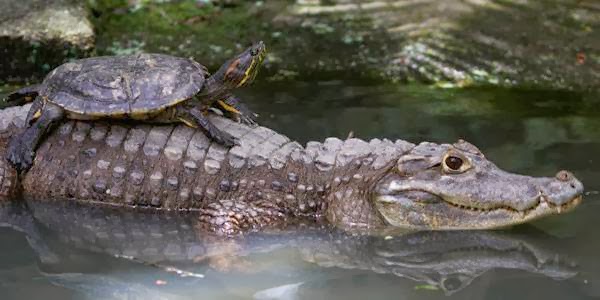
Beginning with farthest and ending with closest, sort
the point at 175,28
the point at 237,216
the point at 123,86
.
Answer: the point at 175,28, the point at 123,86, the point at 237,216

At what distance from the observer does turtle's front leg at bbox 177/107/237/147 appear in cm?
595

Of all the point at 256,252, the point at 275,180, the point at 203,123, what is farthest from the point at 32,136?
the point at 256,252

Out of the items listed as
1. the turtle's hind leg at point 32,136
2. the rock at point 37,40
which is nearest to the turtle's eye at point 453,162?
the turtle's hind leg at point 32,136

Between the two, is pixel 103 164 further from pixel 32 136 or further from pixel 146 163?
pixel 32 136

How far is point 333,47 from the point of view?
9.45 metres

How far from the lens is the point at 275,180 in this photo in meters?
5.89

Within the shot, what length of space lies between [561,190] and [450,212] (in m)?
0.73

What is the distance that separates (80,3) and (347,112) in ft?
11.5

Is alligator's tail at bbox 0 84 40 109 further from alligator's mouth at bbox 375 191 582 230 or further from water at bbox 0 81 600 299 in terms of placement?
alligator's mouth at bbox 375 191 582 230

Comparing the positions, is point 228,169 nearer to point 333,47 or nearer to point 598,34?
point 333,47

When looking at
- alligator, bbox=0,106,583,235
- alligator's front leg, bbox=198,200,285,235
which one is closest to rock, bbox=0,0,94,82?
alligator, bbox=0,106,583,235

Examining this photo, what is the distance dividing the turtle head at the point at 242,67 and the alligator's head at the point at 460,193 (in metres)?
1.22

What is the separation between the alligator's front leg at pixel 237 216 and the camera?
5731 mm

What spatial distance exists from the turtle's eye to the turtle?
4.93 ft
